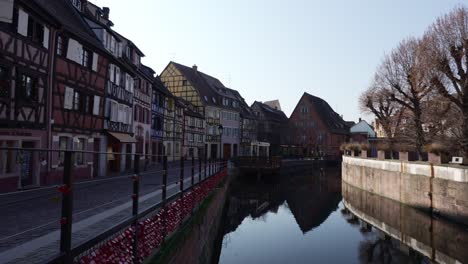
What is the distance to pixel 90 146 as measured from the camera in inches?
866

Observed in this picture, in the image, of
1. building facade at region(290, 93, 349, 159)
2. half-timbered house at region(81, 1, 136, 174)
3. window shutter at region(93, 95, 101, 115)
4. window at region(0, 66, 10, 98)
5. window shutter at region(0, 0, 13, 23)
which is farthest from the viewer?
building facade at region(290, 93, 349, 159)

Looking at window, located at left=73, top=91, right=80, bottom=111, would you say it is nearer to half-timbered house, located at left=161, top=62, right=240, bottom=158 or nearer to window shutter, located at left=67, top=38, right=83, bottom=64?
window shutter, located at left=67, top=38, right=83, bottom=64

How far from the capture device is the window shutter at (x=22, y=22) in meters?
14.5

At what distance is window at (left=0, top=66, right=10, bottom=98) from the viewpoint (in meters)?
13.7

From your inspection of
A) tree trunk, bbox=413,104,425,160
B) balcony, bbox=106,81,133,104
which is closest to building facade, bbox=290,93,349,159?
tree trunk, bbox=413,104,425,160

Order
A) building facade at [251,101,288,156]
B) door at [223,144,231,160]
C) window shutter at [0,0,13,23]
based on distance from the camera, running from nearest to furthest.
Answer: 1. window shutter at [0,0,13,23]
2. door at [223,144,231,160]
3. building facade at [251,101,288,156]

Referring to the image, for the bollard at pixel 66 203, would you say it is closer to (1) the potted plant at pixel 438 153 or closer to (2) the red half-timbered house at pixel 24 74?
(2) the red half-timbered house at pixel 24 74

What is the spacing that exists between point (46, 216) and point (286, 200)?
2767 cm

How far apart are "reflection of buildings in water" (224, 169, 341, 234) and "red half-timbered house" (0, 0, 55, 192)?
417 inches

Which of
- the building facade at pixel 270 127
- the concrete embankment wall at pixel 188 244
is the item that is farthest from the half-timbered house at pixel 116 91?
the building facade at pixel 270 127

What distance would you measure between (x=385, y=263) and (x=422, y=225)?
588 cm

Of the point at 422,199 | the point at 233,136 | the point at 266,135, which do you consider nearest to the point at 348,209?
the point at 422,199

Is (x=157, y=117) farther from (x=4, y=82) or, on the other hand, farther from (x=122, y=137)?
(x=4, y=82)

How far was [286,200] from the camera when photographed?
31078mm
